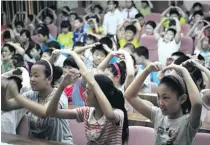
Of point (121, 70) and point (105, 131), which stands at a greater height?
point (121, 70)

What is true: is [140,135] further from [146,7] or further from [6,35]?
[146,7]

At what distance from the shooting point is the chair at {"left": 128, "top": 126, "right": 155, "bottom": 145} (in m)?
2.22

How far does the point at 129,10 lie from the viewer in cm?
703

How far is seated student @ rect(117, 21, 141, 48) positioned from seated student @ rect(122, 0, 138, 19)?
1.10 m

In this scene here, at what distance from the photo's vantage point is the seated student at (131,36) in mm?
5359

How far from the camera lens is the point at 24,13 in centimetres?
723

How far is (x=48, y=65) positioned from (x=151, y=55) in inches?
120

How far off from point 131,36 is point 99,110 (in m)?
3.42

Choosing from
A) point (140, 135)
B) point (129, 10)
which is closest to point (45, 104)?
point (140, 135)

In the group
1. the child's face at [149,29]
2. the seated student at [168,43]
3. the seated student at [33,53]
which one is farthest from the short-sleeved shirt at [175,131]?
the child's face at [149,29]

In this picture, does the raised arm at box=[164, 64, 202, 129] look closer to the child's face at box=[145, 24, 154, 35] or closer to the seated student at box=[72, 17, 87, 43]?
the child's face at box=[145, 24, 154, 35]

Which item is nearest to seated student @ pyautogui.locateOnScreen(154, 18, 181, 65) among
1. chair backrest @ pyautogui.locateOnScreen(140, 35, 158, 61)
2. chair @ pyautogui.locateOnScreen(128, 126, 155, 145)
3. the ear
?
chair backrest @ pyautogui.locateOnScreen(140, 35, 158, 61)

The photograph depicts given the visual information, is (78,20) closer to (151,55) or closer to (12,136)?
(151,55)

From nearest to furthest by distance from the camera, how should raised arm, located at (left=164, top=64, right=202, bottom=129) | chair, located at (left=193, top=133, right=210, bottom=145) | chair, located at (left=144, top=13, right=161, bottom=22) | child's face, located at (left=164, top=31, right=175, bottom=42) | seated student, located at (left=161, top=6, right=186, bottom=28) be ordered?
raised arm, located at (left=164, top=64, right=202, bottom=129) < chair, located at (left=193, top=133, right=210, bottom=145) < child's face, located at (left=164, top=31, right=175, bottom=42) < seated student, located at (left=161, top=6, right=186, bottom=28) < chair, located at (left=144, top=13, right=161, bottom=22)
